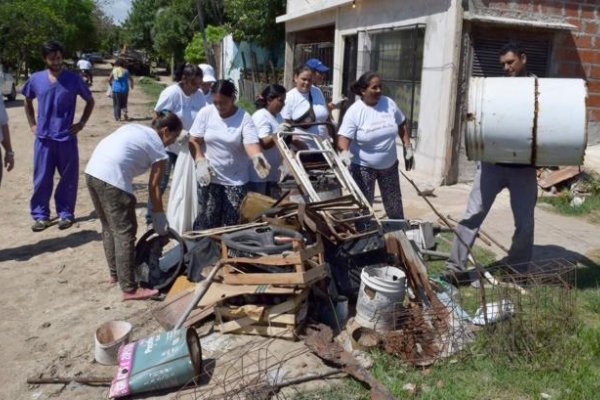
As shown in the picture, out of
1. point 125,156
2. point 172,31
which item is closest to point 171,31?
point 172,31

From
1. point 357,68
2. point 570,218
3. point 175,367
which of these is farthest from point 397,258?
point 357,68

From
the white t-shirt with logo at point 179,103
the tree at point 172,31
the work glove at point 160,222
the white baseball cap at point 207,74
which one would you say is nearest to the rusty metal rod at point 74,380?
the work glove at point 160,222

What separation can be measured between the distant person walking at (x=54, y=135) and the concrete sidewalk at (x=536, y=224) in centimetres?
343

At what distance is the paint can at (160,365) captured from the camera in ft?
10.4

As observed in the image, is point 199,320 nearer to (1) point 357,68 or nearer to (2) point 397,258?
(2) point 397,258

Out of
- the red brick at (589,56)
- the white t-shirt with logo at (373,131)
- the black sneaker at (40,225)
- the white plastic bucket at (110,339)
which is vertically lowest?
the white plastic bucket at (110,339)

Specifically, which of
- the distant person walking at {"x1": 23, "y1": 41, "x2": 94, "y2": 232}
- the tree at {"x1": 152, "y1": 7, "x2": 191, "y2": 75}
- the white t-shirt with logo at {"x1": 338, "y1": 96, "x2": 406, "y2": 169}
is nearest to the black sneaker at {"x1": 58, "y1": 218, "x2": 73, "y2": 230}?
the distant person walking at {"x1": 23, "y1": 41, "x2": 94, "y2": 232}

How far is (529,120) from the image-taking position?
12.9 feet

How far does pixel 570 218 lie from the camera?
6.78m

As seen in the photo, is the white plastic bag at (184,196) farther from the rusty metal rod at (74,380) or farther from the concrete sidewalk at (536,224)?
the concrete sidewalk at (536,224)

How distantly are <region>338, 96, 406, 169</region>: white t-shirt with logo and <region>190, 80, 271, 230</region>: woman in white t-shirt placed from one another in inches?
38.6

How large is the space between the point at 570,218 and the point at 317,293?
4.19 meters

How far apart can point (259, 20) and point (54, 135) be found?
522 inches

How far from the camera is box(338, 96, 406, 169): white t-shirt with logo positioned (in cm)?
516
